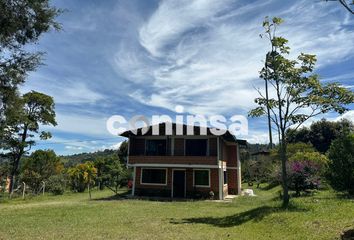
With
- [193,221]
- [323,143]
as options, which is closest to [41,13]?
[193,221]

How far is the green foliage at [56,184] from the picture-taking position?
1356 inches

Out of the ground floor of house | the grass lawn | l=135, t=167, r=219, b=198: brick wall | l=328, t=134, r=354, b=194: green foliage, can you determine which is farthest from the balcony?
the grass lawn

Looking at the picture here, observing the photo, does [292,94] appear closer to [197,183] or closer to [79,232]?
[79,232]

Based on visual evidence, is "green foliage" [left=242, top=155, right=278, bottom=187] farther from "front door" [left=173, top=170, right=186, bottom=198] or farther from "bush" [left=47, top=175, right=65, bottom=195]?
"bush" [left=47, top=175, right=65, bottom=195]

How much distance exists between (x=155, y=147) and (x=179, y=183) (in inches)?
170

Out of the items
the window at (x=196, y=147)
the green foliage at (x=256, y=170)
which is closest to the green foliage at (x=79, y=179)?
the window at (x=196, y=147)

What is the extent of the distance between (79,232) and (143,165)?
661 inches

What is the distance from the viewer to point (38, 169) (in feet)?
123

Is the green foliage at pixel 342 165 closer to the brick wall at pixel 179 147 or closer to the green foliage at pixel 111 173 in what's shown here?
the brick wall at pixel 179 147

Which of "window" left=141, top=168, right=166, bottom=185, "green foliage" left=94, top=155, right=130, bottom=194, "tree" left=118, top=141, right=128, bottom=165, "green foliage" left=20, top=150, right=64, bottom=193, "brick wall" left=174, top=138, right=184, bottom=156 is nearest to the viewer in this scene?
"window" left=141, top=168, right=166, bottom=185

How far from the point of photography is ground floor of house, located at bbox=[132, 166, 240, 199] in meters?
25.6

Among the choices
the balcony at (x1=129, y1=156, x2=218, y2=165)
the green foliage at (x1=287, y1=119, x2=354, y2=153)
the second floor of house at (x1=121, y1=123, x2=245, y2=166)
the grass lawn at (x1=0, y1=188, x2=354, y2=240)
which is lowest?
the grass lawn at (x1=0, y1=188, x2=354, y2=240)

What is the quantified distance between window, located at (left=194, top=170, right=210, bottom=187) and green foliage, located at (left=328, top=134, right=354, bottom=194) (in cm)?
1079

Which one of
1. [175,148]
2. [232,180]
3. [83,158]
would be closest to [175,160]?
[175,148]
